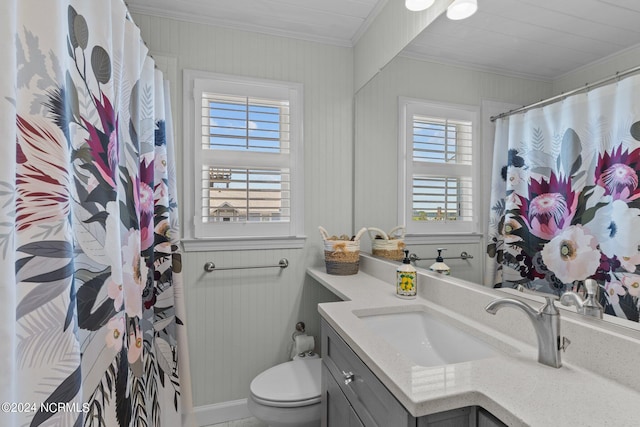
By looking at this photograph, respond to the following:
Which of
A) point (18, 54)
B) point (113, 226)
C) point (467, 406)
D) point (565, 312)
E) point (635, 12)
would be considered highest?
point (635, 12)

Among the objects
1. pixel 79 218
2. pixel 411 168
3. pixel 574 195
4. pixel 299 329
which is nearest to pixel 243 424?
pixel 299 329

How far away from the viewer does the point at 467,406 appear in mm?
→ 700

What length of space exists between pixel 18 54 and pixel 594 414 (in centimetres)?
135

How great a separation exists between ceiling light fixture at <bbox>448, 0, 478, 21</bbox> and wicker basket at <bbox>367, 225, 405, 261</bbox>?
0.96 metres

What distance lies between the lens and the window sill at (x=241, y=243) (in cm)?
188

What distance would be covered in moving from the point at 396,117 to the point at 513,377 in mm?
1275

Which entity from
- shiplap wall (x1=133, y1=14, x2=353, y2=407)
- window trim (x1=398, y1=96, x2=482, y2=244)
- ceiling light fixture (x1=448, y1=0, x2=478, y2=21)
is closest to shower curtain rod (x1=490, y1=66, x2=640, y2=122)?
window trim (x1=398, y1=96, x2=482, y2=244)

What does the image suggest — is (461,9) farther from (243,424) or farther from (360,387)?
(243,424)

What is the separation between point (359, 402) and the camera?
96cm

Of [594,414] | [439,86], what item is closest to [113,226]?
[594,414]

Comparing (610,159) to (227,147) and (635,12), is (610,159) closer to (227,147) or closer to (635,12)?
(635,12)

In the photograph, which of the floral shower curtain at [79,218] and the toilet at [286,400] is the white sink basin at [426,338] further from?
the floral shower curtain at [79,218]

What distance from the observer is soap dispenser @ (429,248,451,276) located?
1.34 m

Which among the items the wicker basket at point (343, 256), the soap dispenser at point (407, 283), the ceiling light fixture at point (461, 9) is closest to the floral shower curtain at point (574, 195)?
the soap dispenser at point (407, 283)
